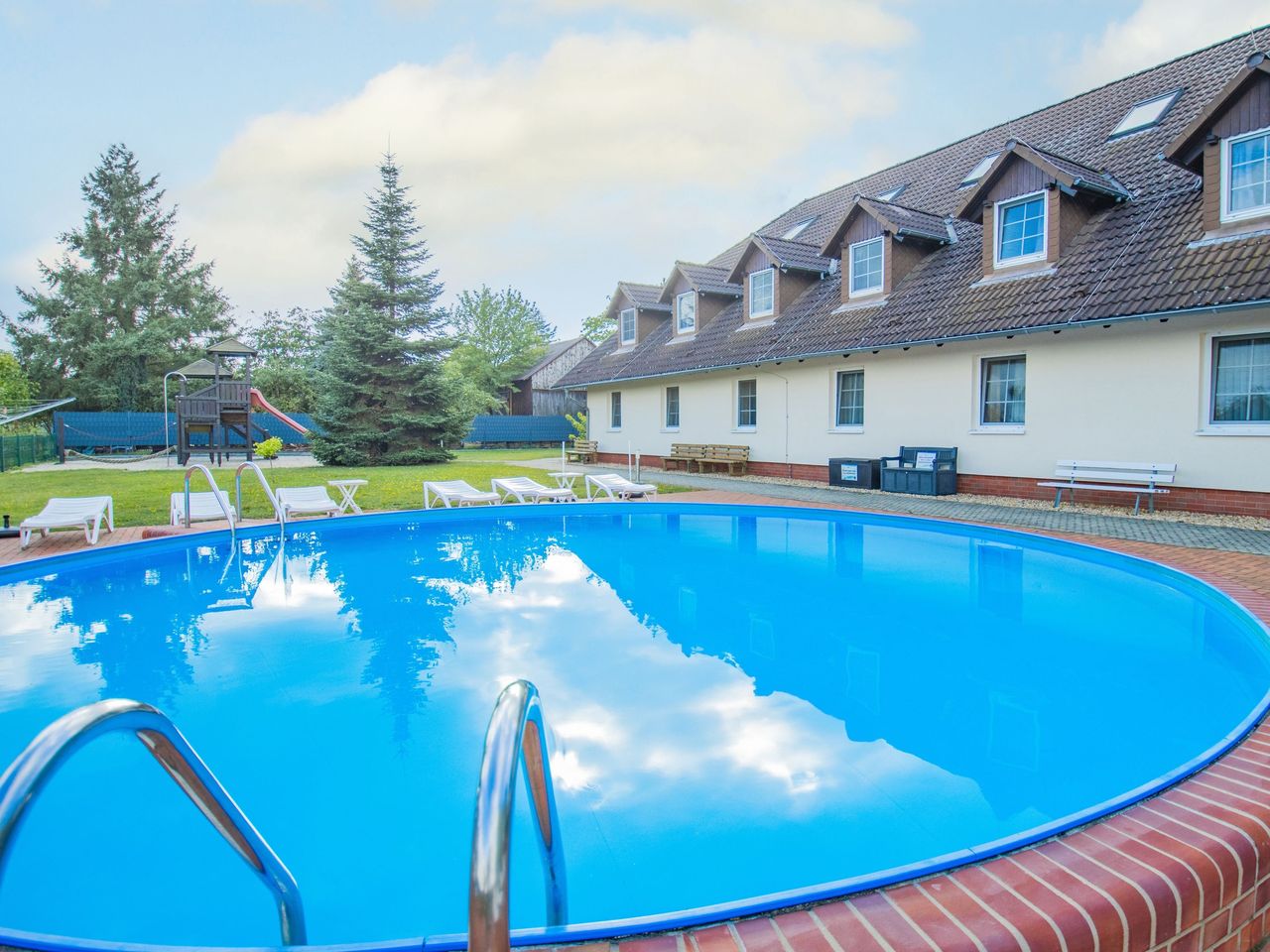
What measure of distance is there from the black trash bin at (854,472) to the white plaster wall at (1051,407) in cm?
65

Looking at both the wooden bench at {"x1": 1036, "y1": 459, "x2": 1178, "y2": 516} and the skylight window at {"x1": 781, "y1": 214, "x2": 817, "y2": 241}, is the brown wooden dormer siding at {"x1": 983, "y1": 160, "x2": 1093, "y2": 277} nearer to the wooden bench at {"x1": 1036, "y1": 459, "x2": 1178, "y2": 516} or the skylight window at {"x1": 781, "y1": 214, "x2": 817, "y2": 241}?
the wooden bench at {"x1": 1036, "y1": 459, "x2": 1178, "y2": 516}

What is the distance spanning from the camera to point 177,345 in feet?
134

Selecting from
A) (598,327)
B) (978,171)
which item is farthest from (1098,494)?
(598,327)

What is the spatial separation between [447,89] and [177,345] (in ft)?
102

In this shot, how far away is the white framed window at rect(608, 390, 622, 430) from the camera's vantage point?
2420cm

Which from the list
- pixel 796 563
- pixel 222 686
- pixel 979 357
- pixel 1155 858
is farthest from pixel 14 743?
pixel 979 357

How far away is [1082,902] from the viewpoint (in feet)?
6.18

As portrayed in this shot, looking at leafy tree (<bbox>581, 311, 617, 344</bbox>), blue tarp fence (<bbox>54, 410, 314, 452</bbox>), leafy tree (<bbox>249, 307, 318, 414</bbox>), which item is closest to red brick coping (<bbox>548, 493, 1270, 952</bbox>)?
blue tarp fence (<bbox>54, 410, 314, 452</bbox>)

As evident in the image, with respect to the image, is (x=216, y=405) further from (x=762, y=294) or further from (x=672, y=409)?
(x=762, y=294)

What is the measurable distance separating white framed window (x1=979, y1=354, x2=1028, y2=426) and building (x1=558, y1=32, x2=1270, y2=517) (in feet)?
0.12

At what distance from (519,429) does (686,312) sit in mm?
17974

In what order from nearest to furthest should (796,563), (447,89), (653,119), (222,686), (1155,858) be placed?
1. (1155,858)
2. (222,686)
3. (796,563)
4. (447,89)
5. (653,119)

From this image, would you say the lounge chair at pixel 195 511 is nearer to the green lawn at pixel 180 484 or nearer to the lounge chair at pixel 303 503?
the lounge chair at pixel 303 503

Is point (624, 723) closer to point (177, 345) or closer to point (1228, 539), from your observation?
point (1228, 539)
